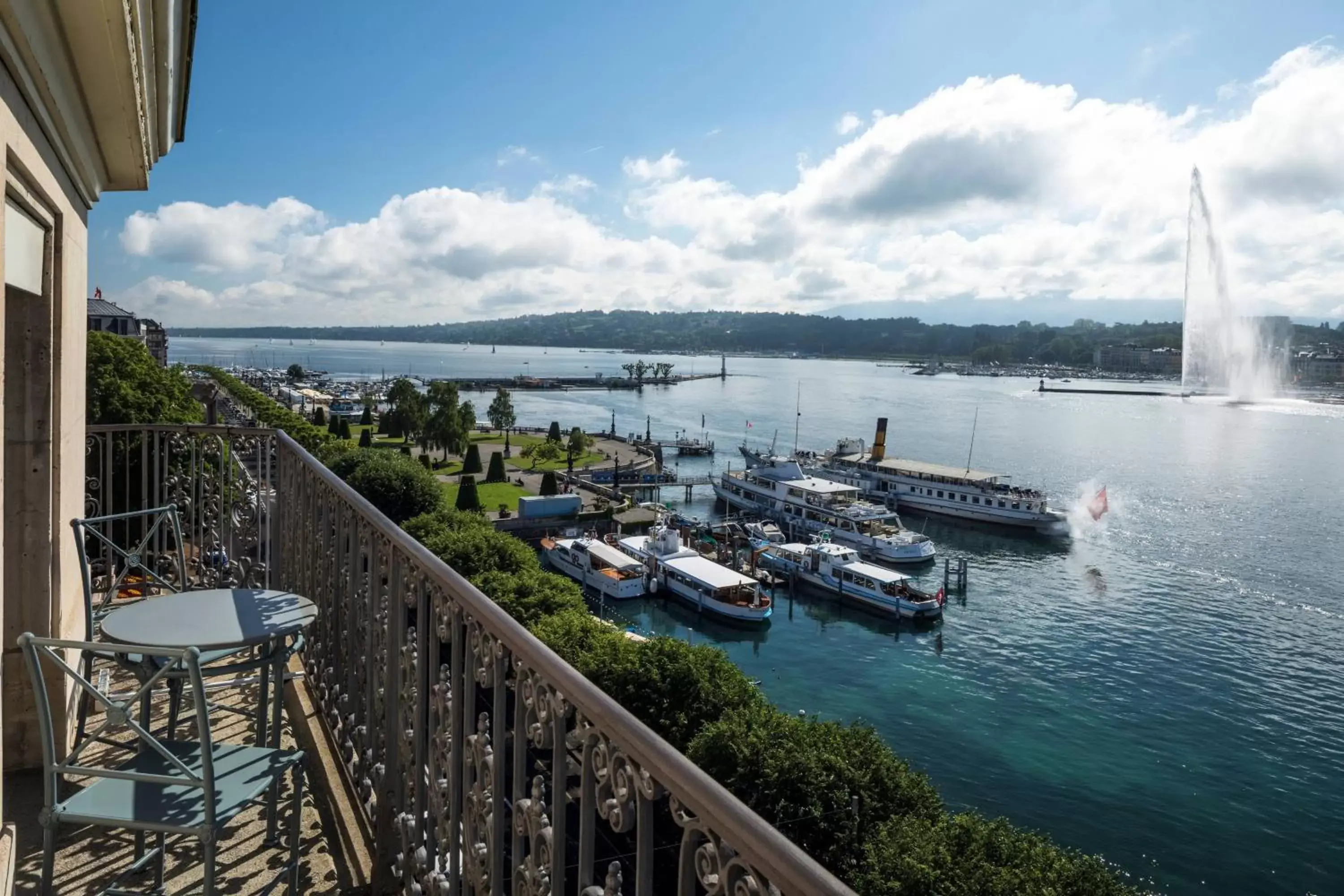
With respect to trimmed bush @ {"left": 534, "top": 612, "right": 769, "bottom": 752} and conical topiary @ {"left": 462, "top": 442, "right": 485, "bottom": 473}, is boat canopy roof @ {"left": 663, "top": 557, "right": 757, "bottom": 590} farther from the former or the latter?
conical topiary @ {"left": 462, "top": 442, "right": 485, "bottom": 473}

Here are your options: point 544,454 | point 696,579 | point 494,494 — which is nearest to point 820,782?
point 696,579

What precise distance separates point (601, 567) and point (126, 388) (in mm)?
18508

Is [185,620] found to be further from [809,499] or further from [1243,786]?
[809,499]

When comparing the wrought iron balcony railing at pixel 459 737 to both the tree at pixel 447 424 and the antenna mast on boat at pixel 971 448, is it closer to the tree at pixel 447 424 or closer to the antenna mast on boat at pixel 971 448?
the tree at pixel 447 424

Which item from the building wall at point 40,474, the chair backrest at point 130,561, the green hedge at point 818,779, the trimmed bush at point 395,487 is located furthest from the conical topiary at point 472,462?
the building wall at point 40,474

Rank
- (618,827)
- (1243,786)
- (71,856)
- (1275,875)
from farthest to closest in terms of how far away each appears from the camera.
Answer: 1. (1243,786)
2. (1275,875)
3. (71,856)
4. (618,827)

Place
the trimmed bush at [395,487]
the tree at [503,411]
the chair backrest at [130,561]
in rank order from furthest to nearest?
Result: the tree at [503,411] → the trimmed bush at [395,487] → the chair backrest at [130,561]

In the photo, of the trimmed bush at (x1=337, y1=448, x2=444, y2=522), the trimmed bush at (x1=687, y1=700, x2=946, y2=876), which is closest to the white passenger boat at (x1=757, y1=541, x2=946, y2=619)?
the trimmed bush at (x1=337, y1=448, x2=444, y2=522)

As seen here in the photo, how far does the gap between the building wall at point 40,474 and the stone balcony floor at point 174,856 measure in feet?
0.98

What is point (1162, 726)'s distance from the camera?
23.5m

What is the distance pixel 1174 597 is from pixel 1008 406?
308ft

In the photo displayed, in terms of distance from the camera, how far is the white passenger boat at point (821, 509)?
42750 millimetres

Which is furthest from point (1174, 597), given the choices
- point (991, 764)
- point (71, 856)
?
point (71, 856)

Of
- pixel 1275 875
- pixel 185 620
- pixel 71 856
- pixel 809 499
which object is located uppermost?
pixel 185 620
